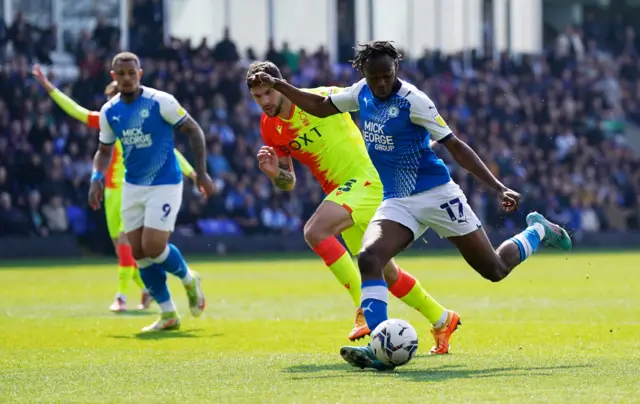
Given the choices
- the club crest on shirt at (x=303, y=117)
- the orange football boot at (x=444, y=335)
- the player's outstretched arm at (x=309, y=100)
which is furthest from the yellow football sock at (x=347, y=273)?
the player's outstretched arm at (x=309, y=100)

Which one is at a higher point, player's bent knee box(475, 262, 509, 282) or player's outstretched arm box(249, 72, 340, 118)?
player's outstretched arm box(249, 72, 340, 118)

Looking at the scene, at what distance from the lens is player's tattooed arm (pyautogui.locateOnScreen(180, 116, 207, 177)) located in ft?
38.0

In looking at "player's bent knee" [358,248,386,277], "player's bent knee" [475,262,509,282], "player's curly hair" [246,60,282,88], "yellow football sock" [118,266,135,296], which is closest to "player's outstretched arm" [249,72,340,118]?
"player's curly hair" [246,60,282,88]

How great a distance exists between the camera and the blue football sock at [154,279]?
11977 millimetres

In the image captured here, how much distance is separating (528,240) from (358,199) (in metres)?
1.43

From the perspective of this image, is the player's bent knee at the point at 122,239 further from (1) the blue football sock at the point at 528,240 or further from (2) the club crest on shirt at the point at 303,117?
(1) the blue football sock at the point at 528,240

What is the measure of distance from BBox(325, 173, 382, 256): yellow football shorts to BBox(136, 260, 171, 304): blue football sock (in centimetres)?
243

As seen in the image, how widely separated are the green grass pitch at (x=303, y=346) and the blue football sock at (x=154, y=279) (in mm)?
420

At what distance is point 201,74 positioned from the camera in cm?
2978

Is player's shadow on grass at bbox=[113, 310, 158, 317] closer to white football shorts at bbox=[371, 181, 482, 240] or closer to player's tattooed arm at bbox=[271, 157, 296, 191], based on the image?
player's tattooed arm at bbox=[271, 157, 296, 191]

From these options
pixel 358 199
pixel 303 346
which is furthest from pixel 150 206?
pixel 358 199

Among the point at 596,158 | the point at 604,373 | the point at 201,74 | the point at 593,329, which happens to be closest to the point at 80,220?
the point at 201,74

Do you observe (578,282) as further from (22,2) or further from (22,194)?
(22,2)

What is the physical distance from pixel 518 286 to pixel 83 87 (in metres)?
13.2
